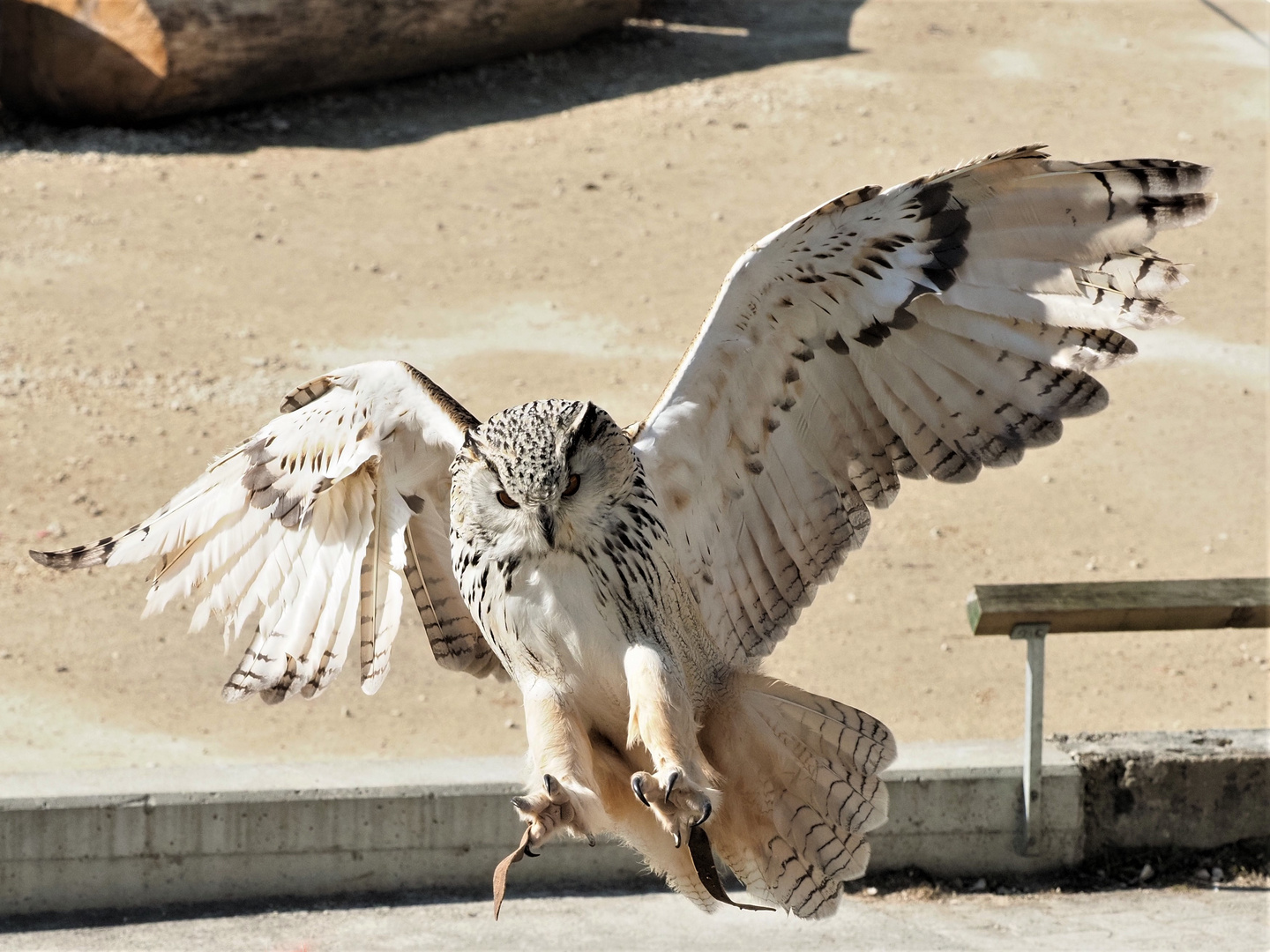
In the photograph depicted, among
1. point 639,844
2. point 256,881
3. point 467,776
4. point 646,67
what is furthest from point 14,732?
point 646,67

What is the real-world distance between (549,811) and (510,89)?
1216 cm

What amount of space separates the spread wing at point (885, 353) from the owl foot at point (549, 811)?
82 cm

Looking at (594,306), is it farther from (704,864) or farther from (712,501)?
(704,864)

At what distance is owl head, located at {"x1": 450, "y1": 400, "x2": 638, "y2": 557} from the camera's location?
3.48 m

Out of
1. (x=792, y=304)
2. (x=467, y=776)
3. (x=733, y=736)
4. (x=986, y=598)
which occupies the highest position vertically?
(x=792, y=304)

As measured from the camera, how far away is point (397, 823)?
565cm

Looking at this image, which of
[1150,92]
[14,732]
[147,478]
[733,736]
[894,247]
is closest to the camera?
[894,247]

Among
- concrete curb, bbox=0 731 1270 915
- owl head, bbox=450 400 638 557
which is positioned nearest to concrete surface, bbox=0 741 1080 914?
concrete curb, bbox=0 731 1270 915

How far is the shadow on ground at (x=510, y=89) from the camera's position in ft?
44.1

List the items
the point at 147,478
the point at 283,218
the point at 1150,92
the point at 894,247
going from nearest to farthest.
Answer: the point at 894,247
the point at 147,478
the point at 283,218
the point at 1150,92

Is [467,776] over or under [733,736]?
under

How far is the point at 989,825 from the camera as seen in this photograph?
19.2ft

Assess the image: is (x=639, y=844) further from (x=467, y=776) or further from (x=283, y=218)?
(x=283, y=218)

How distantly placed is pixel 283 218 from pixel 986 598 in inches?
317
